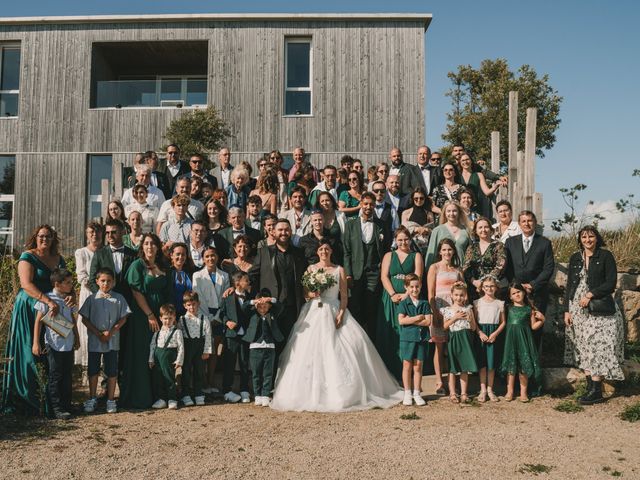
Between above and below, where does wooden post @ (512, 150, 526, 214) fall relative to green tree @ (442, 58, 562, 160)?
below

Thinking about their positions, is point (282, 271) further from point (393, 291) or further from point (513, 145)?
Result: point (513, 145)

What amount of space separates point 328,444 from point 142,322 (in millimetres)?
2675

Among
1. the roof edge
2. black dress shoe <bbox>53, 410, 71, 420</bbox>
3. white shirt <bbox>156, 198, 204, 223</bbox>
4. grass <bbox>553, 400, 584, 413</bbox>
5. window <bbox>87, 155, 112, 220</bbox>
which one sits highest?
the roof edge

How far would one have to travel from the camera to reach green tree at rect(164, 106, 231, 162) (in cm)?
1538

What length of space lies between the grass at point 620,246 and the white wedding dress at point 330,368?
4746 mm

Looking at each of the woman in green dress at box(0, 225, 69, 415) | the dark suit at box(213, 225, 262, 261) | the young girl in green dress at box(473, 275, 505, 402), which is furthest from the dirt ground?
the dark suit at box(213, 225, 262, 261)

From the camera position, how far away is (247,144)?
18094 millimetres

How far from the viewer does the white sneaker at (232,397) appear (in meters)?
7.18

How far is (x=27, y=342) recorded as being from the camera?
654cm

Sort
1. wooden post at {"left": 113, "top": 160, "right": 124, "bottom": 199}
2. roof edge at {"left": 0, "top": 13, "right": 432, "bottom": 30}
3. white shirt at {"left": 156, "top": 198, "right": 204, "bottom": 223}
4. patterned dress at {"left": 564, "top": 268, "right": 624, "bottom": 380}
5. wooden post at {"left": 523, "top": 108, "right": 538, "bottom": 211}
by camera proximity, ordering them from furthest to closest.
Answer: roof edge at {"left": 0, "top": 13, "right": 432, "bottom": 30}, wooden post at {"left": 113, "top": 160, "right": 124, "bottom": 199}, wooden post at {"left": 523, "top": 108, "right": 538, "bottom": 211}, white shirt at {"left": 156, "top": 198, "right": 204, "bottom": 223}, patterned dress at {"left": 564, "top": 268, "right": 624, "bottom": 380}

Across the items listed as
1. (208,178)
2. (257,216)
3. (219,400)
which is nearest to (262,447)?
(219,400)

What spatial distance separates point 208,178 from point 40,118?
10829mm

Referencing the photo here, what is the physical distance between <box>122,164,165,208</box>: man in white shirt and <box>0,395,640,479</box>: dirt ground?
3511mm

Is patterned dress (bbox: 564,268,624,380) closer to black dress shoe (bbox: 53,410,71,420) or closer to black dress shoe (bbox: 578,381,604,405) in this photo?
black dress shoe (bbox: 578,381,604,405)
